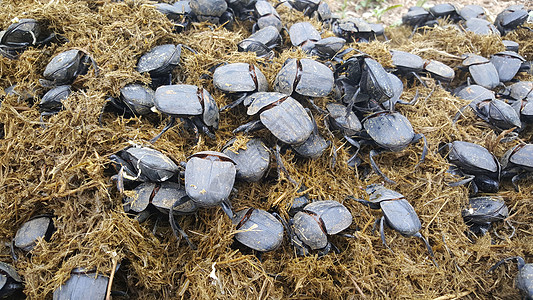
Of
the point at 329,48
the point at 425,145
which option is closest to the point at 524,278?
the point at 425,145

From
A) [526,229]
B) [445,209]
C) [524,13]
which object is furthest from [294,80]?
[524,13]

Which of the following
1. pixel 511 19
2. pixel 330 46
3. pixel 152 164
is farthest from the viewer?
pixel 511 19

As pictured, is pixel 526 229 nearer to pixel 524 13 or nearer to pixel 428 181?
pixel 428 181

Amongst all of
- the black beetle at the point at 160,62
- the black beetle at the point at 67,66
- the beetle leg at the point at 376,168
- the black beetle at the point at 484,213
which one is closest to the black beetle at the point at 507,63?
the black beetle at the point at 484,213

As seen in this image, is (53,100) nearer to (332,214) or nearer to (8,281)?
(8,281)

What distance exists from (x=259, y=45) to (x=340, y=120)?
1.41m

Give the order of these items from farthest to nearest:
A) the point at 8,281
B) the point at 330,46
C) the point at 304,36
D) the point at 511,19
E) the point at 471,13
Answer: the point at 471,13, the point at 511,19, the point at 304,36, the point at 330,46, the point at 8,281

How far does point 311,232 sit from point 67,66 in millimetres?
2725

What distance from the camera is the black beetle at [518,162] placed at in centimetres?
329

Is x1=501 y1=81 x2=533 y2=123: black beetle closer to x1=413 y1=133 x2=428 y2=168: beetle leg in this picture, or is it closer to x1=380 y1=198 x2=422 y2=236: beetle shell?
x1=413 y1=133 x2=428 y2=168: beetle leg

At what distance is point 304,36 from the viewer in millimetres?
4121

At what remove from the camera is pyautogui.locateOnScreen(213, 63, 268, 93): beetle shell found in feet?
10.0

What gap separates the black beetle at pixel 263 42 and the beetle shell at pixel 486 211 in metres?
2.73

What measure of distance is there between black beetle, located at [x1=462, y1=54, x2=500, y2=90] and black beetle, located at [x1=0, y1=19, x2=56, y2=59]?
199 inches
